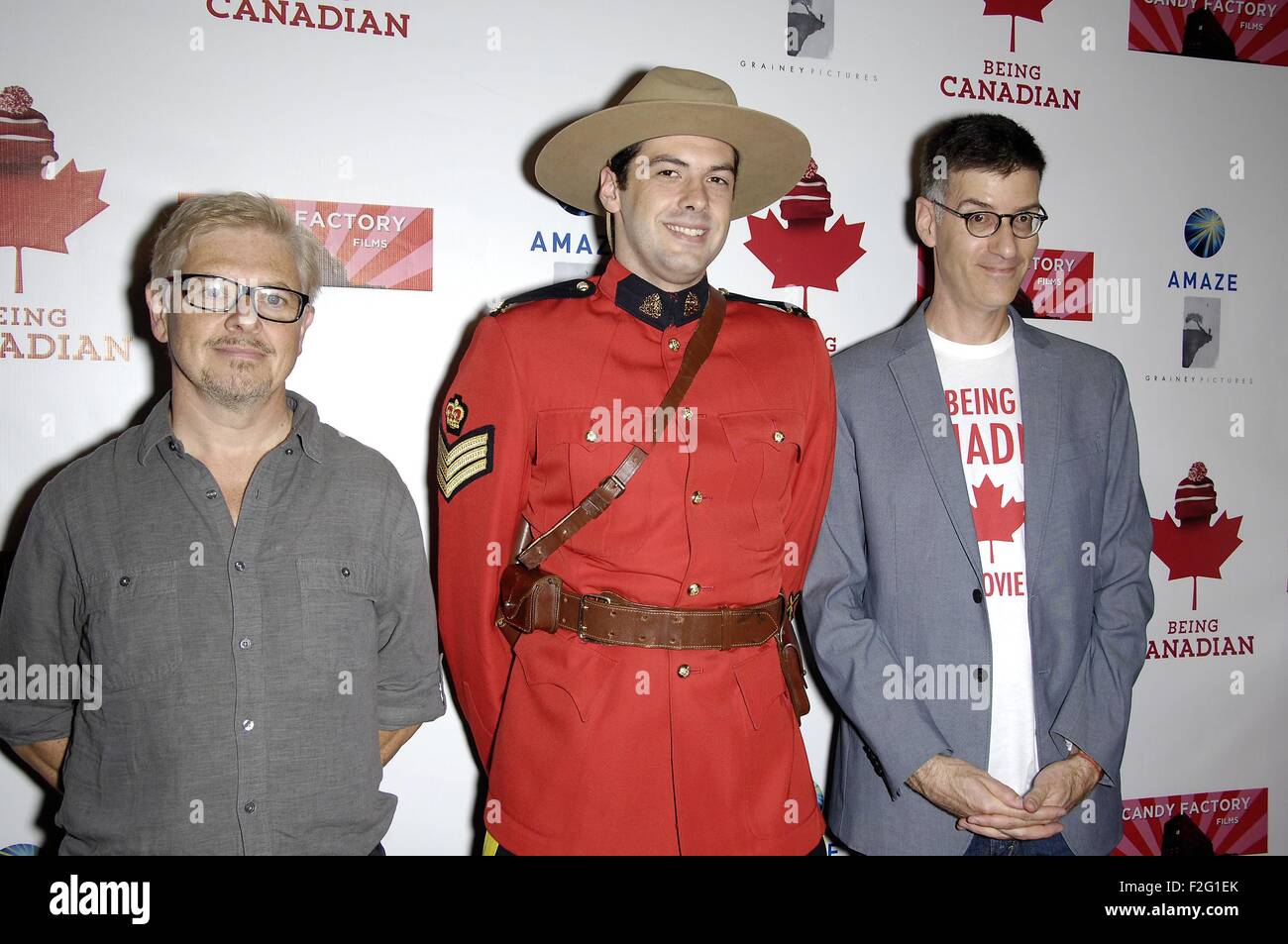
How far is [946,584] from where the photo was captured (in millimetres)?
2027

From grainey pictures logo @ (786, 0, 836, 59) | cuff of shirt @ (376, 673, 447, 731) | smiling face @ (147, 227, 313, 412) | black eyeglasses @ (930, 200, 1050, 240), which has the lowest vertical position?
cuff of shirt @ (376, 673, 447, 731)

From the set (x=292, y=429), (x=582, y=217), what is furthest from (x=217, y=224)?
(x=582, y=217)

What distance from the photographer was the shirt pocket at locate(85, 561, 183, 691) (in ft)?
5.29

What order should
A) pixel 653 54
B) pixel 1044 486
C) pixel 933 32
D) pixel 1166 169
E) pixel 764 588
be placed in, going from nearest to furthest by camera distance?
1. pixel 764 588
2. pixel 1044 486
3. pixel 653 54
4. pixel 933 32
5. pixel 1166 169

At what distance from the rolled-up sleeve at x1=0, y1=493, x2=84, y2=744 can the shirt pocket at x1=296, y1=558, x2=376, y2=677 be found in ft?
1.41

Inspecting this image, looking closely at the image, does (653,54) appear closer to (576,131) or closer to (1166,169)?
(576,131)

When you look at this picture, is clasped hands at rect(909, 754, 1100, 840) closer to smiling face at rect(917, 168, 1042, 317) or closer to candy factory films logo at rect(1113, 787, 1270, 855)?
smiling face at rect(917, 168, 1042, 317)

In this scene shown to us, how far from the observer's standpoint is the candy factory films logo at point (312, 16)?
2371mm

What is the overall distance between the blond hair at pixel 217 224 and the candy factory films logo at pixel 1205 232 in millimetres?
2928

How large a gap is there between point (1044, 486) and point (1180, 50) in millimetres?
2013

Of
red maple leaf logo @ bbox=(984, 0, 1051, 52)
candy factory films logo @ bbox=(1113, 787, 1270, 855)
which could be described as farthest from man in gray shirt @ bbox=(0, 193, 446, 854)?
candy factory films logo @ bbox=(1113, 787, 1270, 855)

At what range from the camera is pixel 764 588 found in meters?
1.94

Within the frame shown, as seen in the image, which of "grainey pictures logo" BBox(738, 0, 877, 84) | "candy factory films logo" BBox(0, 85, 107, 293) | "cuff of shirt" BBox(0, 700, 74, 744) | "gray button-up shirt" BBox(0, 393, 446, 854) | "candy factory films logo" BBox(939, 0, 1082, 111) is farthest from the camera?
"candy factory films logo" BBox(939, 0, 1082, 111)

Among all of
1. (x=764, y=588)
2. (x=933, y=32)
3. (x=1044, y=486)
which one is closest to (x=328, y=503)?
(x=764, y=588)
